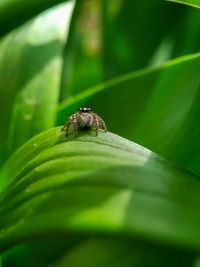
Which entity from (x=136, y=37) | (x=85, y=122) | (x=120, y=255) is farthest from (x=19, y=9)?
(x=120, y=255)

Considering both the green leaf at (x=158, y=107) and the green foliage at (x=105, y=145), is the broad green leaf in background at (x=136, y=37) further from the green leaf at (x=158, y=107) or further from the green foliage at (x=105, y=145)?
the green leaf at (x=158, y=107)

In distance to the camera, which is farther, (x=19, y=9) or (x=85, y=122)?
(x=19, y=9)

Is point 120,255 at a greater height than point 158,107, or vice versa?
point 158,107

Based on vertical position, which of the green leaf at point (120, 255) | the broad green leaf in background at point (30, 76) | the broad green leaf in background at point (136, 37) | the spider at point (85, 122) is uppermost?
the broad green leaf in background at point (136, 37)

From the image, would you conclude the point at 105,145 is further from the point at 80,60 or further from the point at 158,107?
the point at 80,60

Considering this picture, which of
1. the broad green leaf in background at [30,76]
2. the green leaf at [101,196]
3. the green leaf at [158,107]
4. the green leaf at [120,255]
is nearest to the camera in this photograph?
the green leaf at [101,196]

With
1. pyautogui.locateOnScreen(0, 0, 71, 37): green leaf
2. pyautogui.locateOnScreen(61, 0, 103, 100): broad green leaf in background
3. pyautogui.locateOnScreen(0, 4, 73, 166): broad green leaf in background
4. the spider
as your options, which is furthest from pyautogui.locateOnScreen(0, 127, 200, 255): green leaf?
pyautogui.locateOnScreen(61, 0, 103, 100): broad green leaf in background

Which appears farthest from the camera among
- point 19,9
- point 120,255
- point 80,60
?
point 80,60

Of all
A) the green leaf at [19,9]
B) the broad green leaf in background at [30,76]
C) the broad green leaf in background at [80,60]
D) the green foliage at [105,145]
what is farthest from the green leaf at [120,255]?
the broad green leaf in background at [80,60]
